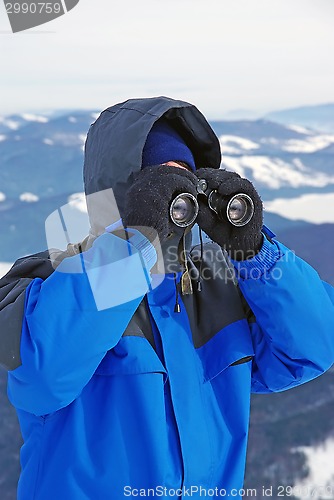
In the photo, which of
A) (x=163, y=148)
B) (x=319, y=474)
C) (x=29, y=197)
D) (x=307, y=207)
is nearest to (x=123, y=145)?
(x=163, y=148)

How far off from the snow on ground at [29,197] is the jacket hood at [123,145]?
6.95 ft

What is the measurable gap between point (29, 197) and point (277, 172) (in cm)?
139

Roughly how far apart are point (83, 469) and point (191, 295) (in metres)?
0.25

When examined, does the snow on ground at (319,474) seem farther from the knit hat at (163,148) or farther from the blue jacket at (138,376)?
the knit hat at (163,148)

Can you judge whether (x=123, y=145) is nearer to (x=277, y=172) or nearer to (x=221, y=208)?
(x=221, y=208)

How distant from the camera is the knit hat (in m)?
0.76

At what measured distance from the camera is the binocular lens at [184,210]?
658mm

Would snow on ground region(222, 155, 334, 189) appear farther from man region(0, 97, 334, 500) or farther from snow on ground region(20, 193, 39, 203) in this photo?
man region(0, 97, 334, 500)

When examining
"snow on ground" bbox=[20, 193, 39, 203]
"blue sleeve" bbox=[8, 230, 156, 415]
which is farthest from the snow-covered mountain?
"blue sleeve" bbox=[8, 230, 156, 415]

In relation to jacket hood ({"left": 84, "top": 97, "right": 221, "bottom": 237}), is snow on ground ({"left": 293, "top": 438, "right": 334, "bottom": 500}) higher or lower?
lower

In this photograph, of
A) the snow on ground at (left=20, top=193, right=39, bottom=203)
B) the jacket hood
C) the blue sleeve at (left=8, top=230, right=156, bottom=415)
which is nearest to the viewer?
the blue sleeve at (left=8, top=230, right=156, bottom=415)

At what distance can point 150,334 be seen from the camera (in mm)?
734

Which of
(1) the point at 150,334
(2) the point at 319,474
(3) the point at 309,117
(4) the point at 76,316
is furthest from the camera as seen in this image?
(3) the point at 309,117

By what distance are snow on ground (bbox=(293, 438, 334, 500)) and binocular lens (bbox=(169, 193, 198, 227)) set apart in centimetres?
149
